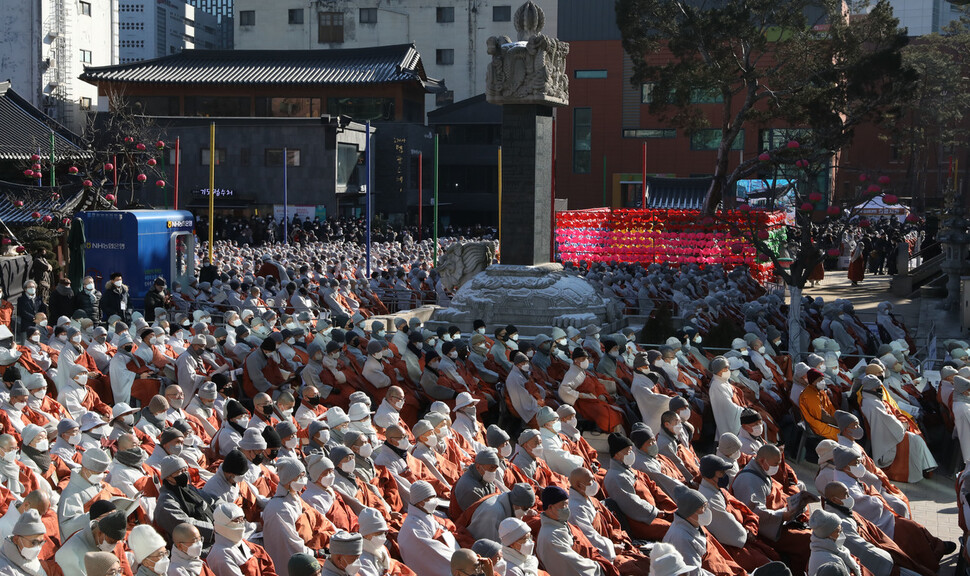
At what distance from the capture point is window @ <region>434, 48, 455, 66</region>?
6122cm

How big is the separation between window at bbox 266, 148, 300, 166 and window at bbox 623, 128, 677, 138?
16.9 m

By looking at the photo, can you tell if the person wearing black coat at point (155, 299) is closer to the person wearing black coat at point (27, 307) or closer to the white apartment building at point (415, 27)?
the person wearing black coat at point (27, 307)

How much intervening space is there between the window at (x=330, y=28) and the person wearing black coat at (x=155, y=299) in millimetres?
44021

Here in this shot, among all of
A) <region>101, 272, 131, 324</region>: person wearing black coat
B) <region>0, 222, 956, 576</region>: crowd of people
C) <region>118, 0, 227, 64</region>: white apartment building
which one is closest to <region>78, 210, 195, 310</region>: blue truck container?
<region>101, 272, 131, 324</region>: person wearing black coat

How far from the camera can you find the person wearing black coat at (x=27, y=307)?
1808cm

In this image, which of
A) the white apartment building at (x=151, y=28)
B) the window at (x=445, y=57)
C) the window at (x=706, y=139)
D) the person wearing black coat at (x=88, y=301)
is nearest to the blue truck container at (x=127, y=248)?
the person wearing black coat at (x=88, y=301)

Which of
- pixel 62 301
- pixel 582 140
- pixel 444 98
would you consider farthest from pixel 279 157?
pixel 62 301

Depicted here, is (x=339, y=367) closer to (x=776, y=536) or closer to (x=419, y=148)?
(x=776, y=536)

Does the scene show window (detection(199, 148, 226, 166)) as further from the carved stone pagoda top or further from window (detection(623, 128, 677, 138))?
the carved stone pagoda top

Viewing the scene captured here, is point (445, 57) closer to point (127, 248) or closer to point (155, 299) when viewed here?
point (127, 248)

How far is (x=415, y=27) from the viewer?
202 ft

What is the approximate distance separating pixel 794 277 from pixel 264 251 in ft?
57.2

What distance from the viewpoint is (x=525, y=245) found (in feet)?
63.3

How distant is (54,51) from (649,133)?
1080 inches
